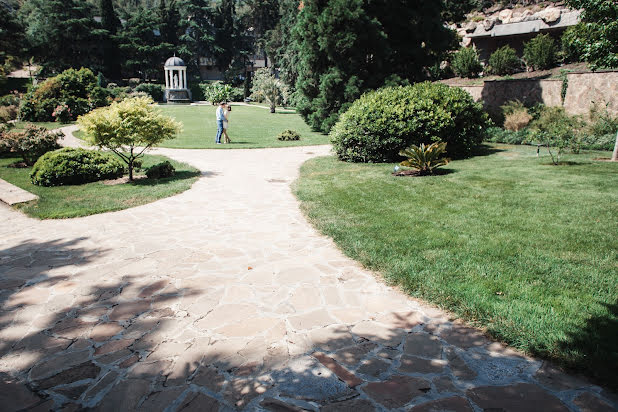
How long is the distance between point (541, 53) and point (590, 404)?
72.5ft

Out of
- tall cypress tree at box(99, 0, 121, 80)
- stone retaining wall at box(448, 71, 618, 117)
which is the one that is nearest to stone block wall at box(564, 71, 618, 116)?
stone retaining wall at box(448, 71, 618, 117)

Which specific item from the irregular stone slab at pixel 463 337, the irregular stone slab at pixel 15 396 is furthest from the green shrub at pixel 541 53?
the irregular stone slab at pixel 15 396

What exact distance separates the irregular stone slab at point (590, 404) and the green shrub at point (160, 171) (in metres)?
10.3

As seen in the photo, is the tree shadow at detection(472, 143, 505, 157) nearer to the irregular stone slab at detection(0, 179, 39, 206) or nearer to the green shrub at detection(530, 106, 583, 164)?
the green shrub at detection(530, 106, 583, 164)

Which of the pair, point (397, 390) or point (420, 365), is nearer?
point (397, 390)

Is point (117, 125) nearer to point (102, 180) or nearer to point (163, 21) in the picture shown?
point (102, 180)

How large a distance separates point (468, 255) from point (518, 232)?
4.00ft

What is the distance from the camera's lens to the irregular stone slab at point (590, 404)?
255cm

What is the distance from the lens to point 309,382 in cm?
290

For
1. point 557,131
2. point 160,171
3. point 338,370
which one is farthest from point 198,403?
point 557,131

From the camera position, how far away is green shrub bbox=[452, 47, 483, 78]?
2289 cm

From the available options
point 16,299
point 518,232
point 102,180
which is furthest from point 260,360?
point 102,180

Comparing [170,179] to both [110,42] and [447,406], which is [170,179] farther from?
[110,42]

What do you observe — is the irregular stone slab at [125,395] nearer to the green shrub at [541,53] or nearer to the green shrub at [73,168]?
the green shrub at [73,168]
